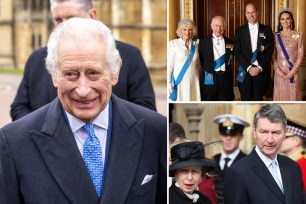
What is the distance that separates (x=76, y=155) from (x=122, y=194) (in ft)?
0.78

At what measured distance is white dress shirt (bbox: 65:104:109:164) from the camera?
3473mm

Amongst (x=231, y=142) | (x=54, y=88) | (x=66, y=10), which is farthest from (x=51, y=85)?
(x=231, y=142)

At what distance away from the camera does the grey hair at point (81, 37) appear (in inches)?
131

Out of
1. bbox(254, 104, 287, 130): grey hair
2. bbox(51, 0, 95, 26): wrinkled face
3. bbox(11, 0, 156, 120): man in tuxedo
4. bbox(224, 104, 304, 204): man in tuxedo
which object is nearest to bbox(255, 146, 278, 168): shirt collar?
bbox(224, 104, 304, 204): man in tuxedo

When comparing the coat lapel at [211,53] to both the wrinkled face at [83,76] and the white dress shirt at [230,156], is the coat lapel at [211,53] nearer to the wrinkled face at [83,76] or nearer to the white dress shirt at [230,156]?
the white dress shirt at [230,156]

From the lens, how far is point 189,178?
11.6 feet

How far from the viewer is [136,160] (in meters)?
3.52

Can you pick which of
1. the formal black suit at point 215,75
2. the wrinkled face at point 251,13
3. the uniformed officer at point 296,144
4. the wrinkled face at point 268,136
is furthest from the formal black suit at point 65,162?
the wrinkled face at point 251,13

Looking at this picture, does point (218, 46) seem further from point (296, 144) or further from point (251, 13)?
point (296, 144)

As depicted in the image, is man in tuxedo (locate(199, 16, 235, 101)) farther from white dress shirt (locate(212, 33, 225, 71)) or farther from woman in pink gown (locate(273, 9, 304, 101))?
woman in pink gown (locate(273, 9, 304, 101))

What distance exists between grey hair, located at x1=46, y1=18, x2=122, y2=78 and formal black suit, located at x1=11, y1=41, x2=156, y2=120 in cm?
159

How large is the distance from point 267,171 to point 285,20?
602 millimetres

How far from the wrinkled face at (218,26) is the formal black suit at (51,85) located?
148 centimetres

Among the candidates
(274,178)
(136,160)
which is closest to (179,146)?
(136,160)
